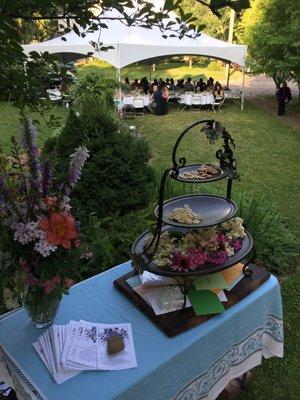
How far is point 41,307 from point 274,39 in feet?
43.8

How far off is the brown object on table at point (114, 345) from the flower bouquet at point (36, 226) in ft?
1.32

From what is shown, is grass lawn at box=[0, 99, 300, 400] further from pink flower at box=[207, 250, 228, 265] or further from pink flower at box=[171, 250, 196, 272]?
pink flower at box=[207, 250, 228, 265]

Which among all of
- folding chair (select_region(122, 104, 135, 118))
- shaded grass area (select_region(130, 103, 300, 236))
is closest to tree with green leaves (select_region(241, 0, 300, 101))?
shaded grass area (select_region(130, 103, 300, 236))

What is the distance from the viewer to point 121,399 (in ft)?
5.93

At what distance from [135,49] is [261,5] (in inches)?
196

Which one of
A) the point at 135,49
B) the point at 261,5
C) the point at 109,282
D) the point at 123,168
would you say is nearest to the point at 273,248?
the point at 123,168

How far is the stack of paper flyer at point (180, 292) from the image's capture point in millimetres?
2273

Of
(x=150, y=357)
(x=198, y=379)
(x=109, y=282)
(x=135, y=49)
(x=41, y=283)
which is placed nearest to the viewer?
(x=41, y=283)

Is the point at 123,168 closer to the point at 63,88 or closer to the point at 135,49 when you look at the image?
the point at 63,88

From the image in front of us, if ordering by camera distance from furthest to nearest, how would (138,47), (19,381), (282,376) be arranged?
(138,47) → (282,376) → (19,381)

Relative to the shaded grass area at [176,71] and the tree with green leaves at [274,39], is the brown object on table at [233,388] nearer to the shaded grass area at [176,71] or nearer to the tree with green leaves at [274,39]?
the tree with green leaves at [274,39]

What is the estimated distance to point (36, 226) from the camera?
169 cm

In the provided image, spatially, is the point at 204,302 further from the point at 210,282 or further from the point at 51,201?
the point at 51,201

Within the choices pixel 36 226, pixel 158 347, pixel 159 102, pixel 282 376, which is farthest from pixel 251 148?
pixel 36 226
